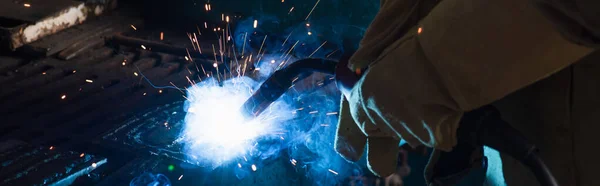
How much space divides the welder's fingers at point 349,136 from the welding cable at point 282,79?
476 mm

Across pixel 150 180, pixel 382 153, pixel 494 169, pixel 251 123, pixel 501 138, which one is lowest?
pixel 251 123

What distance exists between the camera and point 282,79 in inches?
90.4

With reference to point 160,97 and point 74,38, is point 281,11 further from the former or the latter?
point 160,97

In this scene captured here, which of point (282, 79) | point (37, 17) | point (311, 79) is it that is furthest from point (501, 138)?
point (37, 17)

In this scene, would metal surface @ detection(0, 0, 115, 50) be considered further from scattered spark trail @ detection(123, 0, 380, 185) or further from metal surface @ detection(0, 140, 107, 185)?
metal surface @ detection(0, 140, 107, 185)

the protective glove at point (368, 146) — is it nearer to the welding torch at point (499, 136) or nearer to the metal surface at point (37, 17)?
the welding torch at point (499, 136)

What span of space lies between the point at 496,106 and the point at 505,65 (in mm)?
415

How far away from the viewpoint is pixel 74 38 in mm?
4234

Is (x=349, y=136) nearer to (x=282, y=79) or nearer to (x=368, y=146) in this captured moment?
(x=368, y=146)

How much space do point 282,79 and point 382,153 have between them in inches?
31.8

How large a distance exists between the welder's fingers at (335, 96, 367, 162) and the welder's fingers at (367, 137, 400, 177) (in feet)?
0.22

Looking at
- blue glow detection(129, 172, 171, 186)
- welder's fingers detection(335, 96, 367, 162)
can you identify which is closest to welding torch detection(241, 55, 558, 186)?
welder's fingers detection(335, 96, 367, 162)

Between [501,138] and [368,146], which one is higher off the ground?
[501,138]

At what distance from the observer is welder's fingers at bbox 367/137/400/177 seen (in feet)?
5.16
